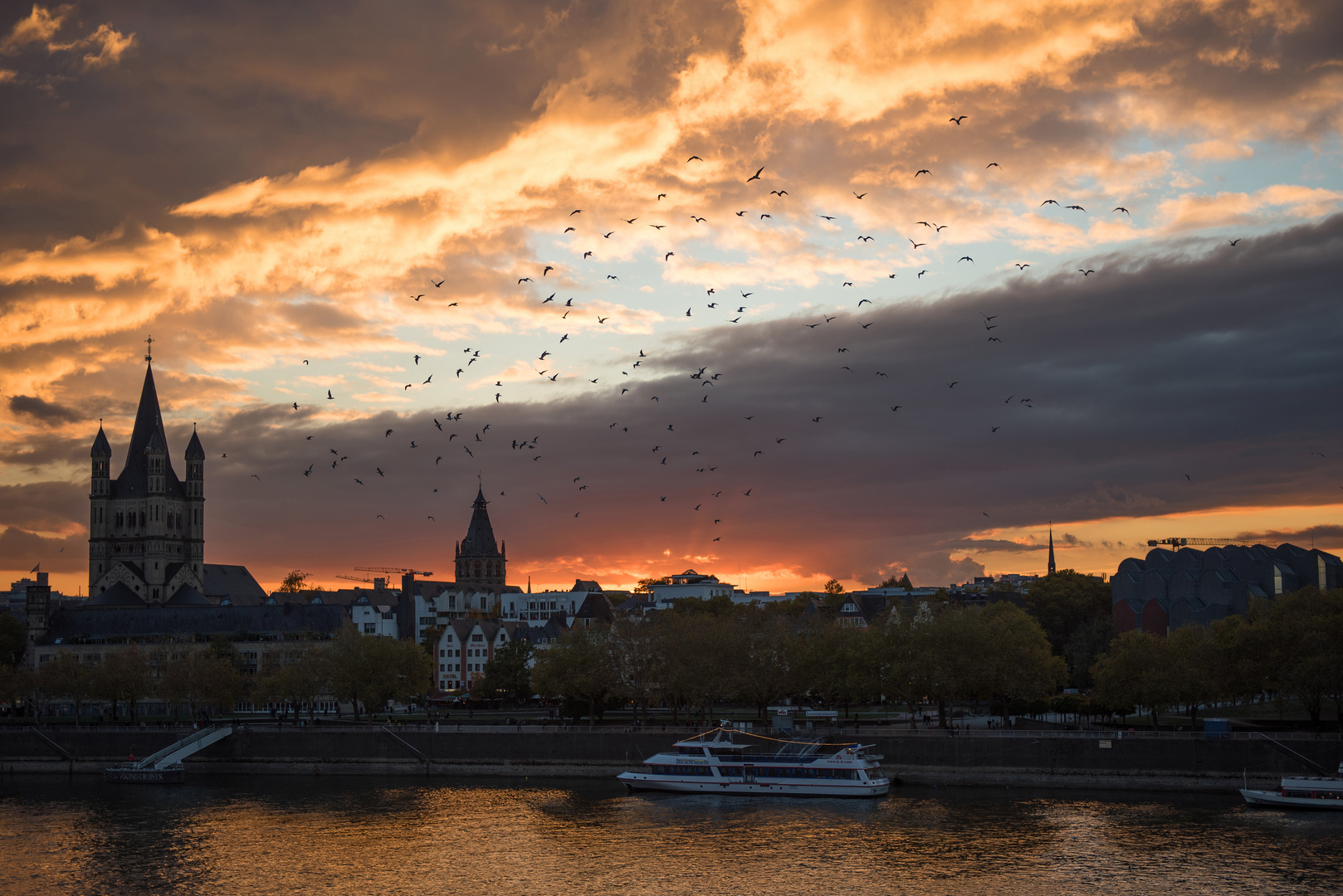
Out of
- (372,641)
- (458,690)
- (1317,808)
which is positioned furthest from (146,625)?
(1317,808)

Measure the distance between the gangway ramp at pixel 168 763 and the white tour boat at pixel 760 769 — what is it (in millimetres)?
39397

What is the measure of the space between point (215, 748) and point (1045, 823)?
71699mm

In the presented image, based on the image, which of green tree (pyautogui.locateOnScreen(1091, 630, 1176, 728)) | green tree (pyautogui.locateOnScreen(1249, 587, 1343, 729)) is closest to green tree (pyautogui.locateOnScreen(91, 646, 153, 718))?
green tree (pyautogui.locateOnScreen(1091, 630, 1176, 728))

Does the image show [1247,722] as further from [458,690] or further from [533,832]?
[458,690]

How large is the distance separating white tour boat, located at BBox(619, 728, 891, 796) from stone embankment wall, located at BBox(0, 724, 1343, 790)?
339 centimetres

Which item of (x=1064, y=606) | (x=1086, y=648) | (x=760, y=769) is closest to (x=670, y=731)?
(x=760, y=769)

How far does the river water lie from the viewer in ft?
204

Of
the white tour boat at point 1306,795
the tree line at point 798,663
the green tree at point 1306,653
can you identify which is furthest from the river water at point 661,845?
the tree line at point 798,663

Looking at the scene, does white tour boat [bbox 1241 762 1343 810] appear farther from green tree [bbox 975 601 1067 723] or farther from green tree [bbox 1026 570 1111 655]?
Result: green tree [bbox 1026 570 1111 655]

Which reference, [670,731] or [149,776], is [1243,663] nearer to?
[670,731]

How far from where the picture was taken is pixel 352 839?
74.7 m

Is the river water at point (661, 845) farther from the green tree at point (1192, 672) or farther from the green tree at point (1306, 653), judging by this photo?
the green tree at point (1192, 672)

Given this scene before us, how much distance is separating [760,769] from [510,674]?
53.9 m

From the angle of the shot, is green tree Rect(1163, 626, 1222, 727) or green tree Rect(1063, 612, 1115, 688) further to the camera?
green tree Rect(1063, 612, 1115, 688)
